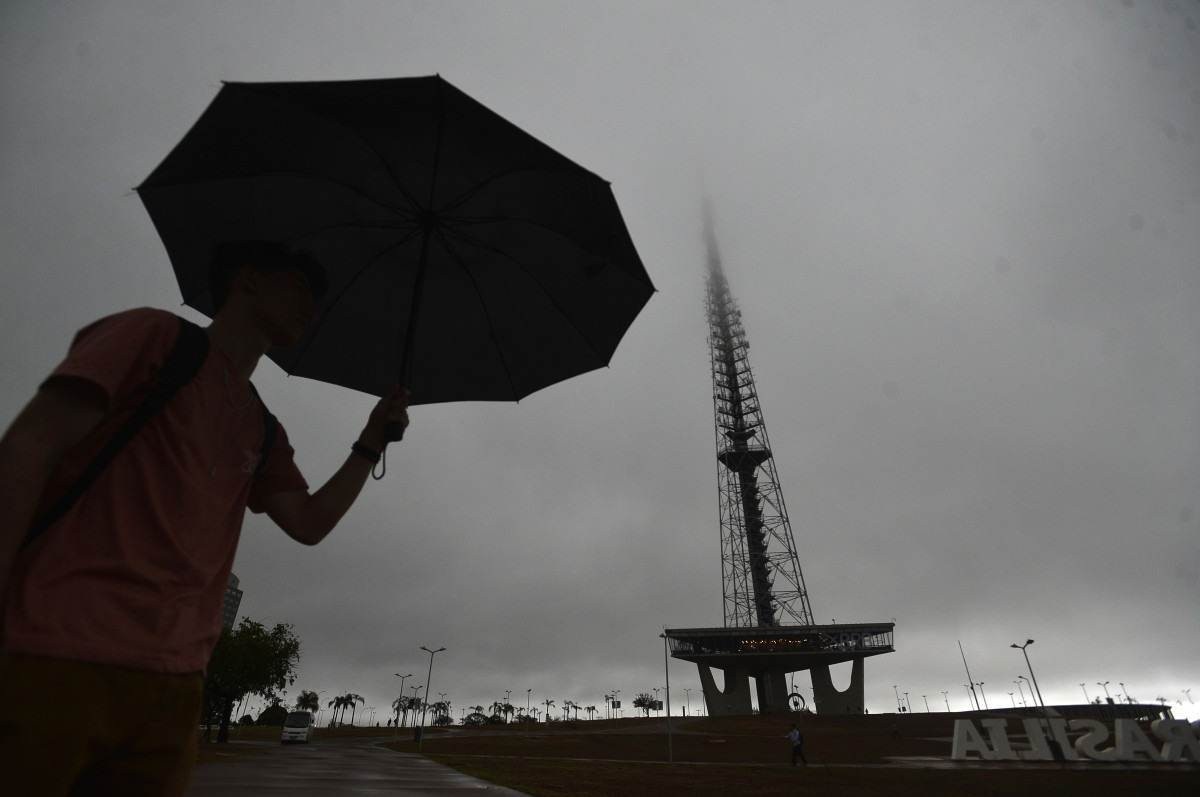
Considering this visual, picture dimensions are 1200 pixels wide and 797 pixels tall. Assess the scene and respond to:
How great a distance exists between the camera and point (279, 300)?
2049 millimetres

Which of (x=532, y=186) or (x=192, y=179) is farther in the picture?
(x=532, y=186)

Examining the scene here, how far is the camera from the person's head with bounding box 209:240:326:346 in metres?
2.03

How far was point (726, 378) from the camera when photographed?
74.4 meters

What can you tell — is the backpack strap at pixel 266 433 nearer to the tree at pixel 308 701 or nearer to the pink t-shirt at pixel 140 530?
the pink t-shirt at pixel 140 530

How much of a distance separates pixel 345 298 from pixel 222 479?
7.23ft

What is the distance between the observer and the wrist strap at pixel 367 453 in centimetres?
232

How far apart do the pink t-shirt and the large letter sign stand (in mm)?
29265

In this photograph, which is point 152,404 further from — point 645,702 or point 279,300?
point 645,702

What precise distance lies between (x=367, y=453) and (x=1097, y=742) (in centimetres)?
3291

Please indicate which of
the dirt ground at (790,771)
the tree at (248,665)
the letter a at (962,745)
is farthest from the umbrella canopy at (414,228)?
the tree at (248,665)

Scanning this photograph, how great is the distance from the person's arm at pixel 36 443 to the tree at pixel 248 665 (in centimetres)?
4385

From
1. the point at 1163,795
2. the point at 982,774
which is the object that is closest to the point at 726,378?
the point at 982,774

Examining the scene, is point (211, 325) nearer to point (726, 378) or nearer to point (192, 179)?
point (192, 179)

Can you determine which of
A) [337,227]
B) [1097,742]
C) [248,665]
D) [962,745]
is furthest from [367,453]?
[248,665]
